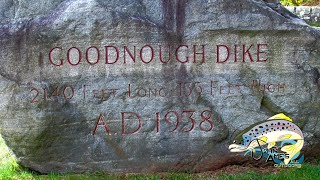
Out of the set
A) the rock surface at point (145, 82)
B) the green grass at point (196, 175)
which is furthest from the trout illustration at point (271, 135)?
the green grass at point (196, 175)

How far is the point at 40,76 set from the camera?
3961 mm

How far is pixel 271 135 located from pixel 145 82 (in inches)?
46.8

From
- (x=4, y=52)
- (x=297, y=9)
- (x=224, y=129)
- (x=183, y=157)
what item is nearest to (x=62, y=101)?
(x=4, y=52)

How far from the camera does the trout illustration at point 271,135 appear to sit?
412 centimetres

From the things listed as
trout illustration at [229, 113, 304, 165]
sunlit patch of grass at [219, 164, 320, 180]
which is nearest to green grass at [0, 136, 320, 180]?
sunlit patch of grass at [219, 164, 320, 180]

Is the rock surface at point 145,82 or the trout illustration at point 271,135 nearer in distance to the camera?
the rock surface at point 145,82

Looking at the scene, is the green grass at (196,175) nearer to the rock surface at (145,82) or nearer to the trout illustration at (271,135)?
the rock surface at (145,82)

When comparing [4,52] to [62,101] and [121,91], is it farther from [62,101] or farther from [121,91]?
[121,91]

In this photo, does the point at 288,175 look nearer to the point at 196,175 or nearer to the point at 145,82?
the point at 196,175

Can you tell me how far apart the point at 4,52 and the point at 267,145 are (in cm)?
237

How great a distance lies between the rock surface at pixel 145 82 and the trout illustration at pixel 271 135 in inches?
2.4

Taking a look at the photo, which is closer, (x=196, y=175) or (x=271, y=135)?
(x=196, y=175)

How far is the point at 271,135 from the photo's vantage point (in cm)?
414

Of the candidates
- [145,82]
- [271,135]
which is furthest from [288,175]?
[145,82]
